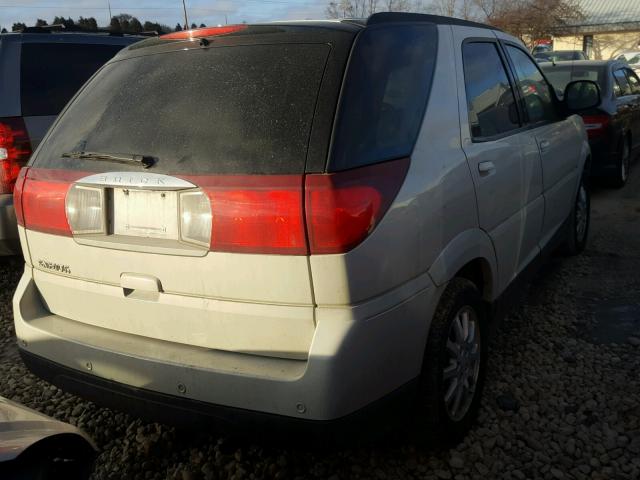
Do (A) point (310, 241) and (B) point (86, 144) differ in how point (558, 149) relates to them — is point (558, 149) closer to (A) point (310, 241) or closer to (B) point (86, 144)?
(A) point (310, 241)

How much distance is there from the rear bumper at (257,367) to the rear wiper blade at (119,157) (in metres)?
0.67

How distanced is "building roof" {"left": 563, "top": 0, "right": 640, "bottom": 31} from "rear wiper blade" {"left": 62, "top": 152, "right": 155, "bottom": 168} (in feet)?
130

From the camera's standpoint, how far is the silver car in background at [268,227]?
202cm

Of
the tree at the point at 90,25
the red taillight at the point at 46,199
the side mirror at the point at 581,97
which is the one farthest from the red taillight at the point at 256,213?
the tree at the point at 90,25

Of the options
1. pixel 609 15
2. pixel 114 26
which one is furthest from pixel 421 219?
pixel 609 15

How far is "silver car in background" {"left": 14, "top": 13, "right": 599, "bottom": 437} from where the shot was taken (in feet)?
6.64

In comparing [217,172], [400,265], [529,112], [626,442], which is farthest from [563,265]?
[217,172]

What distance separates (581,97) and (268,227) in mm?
3389

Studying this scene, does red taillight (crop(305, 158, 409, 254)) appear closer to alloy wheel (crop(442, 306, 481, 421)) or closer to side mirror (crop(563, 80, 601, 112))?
alloy wheel (crop(442, 306, 481, 421))

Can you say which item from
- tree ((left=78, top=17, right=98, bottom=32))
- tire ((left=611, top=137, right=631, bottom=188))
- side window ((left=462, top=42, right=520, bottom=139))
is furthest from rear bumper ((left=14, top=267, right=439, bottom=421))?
tire ((left=611, top=137, right=631, bottom=188))

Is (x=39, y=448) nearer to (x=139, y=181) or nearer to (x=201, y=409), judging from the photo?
(x=201, y=409)

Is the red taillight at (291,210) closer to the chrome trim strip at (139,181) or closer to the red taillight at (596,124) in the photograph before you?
the chrome trim strip at (139,181)

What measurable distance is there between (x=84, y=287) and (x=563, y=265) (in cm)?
398

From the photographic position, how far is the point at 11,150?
4.45 metres
